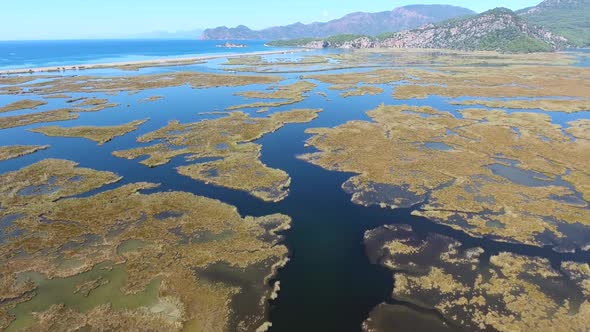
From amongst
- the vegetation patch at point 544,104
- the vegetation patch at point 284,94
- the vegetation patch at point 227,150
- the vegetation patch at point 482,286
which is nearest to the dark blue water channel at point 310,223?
the vegetation patch at point 482,286

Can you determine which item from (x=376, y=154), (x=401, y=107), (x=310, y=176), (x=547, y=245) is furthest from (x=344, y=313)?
(x=401, y=107)

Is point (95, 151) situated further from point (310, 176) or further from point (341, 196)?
point (341, 196)

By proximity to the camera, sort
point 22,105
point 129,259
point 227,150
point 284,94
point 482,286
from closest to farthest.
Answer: point 482,286, point 129,259, point 227,150, point 22,105, point 284,94

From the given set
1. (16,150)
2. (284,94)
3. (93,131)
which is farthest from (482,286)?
(284,94)

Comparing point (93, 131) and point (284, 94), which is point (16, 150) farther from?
point (284, 94)

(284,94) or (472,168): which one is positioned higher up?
(284,94)

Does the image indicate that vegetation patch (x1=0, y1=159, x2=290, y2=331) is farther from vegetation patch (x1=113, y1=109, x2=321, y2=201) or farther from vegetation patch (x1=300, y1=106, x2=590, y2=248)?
vegetation patch (x1=300, y1=106, x2=590, y2=248)

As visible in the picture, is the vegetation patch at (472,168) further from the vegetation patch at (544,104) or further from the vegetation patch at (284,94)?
the vegetation patch at (284,94)

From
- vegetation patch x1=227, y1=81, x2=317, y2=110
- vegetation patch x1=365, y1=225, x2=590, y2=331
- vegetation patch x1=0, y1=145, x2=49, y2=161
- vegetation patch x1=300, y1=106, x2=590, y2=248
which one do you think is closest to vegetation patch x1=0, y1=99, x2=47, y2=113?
vegetation patch x1=0, y1=145, x2=49, y2=161
